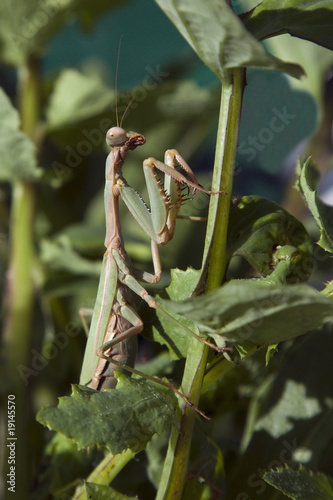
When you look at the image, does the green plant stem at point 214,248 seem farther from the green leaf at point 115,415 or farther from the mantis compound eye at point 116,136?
the mantis compound eye at point 116,136

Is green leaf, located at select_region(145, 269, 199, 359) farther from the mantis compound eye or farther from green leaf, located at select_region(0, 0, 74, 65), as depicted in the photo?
green leaf, located at select_region(0, 0, 74, 65)

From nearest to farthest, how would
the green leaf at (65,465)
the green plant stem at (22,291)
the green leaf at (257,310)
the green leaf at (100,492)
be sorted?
the green leaf at (257,310) → the green leaf at (100,492) → the green leaf at (65,465) → the green plant stem at (22,291)

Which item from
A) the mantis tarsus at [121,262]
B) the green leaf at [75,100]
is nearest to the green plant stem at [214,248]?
the mantis tarsus at [121,262]

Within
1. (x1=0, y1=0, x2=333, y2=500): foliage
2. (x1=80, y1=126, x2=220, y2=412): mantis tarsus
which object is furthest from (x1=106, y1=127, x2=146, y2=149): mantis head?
(x1=0, y1=0, x2=333, y2=500): foliage

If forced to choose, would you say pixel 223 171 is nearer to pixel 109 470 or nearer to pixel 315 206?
pixel 315 206

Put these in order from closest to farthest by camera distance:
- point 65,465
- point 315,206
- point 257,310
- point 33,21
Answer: point 257,310 < point 315,206 < point 65,465 < point 33,21

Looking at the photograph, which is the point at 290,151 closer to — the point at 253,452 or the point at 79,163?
the point at 79,163

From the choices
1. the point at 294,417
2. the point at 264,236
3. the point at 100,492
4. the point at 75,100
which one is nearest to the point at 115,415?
the point at 100,492
